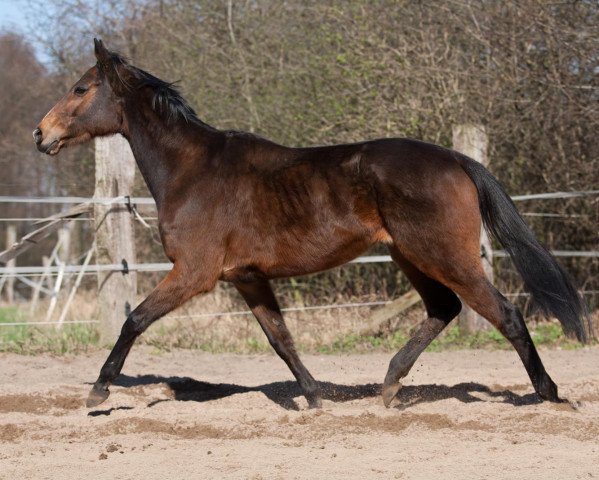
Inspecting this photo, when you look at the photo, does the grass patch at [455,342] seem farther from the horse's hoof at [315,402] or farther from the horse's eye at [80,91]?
the horse's eye at [80,91]

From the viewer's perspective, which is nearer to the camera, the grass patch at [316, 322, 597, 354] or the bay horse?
the bay horse

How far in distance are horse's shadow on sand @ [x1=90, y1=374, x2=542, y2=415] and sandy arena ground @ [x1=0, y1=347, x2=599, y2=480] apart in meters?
0.02

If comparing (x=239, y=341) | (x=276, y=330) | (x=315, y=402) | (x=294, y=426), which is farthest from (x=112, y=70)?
(x=239, y=341)

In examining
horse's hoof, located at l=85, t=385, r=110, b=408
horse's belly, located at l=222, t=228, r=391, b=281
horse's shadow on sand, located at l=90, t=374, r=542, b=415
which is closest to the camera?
horse's belly, located at l=222, t=228, r=391, b=281

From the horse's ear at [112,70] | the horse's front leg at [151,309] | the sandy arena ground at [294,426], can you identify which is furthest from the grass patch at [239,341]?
the horse's ear at [112,70]

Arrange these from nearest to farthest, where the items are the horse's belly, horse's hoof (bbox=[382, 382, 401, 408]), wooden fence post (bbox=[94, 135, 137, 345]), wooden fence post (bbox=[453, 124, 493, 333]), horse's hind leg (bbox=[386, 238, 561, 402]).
Result: horse's hind leg (bbox=[386, 238, 561, 402])
the horse's belly
horse's hoof (bbox=[382, 382, 401, 408])
wooden fence post (bbox=[94, 135, 137, 345])
wooden fence post (bbox=[453, 124, 493, 333])

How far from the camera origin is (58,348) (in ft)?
29.1

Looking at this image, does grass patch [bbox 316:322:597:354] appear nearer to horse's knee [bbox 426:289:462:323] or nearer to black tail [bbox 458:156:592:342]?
horse's knee [bbox 426:289:462:323]

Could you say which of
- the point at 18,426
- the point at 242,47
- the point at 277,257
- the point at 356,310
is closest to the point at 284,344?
the point at 277,257

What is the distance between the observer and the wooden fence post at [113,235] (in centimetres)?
903

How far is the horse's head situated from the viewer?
6.32 m

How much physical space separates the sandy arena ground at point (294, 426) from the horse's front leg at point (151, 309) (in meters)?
0.21

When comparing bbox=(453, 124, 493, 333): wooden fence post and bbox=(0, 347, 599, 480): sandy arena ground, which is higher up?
bbox=(453, 124, 493, 333): wooden fence post

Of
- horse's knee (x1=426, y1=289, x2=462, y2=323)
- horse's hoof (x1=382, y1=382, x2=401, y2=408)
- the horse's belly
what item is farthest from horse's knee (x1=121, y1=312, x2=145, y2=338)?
horse's knee (x1=426, y1=289, x2=462, y2=323)
